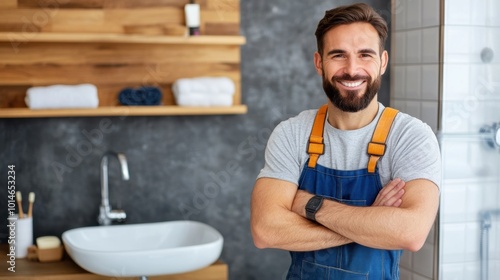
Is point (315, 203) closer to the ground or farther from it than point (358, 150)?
closer to the ground

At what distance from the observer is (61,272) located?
291cm

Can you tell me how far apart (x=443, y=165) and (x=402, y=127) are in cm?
65

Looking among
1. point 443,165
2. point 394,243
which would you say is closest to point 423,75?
point 443,165

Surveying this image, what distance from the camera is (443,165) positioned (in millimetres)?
2510

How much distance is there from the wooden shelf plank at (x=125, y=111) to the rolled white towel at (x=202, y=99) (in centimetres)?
2

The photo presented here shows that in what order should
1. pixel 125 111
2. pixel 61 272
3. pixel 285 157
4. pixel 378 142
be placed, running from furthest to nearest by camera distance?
pixel 125 111, pixel 61 272, pixel 285 157, pixel 378 142

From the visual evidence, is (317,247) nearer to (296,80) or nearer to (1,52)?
(296,80)

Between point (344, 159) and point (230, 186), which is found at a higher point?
point (344, 159)

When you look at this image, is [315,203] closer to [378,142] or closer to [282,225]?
[282,225]

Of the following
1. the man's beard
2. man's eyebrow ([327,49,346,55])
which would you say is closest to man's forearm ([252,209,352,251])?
the man's beard

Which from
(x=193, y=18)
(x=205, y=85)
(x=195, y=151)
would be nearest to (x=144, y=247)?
(x=195, y=151)

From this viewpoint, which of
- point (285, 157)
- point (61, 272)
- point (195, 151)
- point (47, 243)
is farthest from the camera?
point (195, 151)

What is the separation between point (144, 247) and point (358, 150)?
60.0 inches

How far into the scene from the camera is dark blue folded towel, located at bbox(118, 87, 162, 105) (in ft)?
10.6
